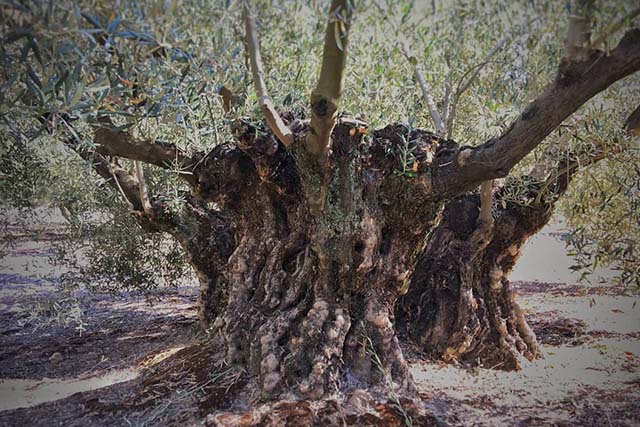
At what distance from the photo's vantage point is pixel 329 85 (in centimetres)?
363

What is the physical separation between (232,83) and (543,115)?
7.40ft

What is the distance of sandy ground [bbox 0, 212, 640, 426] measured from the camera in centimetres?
450

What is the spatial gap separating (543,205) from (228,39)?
13.3 ft

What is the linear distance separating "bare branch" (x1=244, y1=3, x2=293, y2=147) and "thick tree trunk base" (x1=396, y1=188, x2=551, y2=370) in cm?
271

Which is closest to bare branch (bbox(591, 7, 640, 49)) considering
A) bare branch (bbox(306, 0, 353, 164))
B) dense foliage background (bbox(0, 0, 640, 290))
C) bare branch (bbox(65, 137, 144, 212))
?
dense foliage background (bbox(0, 0, 640, 290))

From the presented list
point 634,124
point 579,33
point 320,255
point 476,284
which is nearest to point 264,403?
point 320,255

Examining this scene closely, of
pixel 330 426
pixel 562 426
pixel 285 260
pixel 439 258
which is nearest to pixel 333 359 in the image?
pixel 330 426

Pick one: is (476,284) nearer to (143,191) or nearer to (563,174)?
(563,174)

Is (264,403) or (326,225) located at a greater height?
(326,225)

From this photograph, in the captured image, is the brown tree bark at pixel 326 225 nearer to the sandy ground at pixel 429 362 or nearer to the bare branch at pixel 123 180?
the bare branch at pixel 123 180

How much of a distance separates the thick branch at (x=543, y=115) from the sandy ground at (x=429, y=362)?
1.81 m

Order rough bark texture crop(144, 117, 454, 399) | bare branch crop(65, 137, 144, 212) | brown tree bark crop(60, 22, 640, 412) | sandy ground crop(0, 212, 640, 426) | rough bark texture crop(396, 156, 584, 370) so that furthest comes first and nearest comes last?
bare branch crop(65, 137, 144, 212) → rough bark texture crop(396, 156, 584, 370) → sandy ground crop(0, 212, 640, 426) → rough bark texture crop(144, 117, 454, 399) → brown tree bark crop(60, 22, 640, 412)

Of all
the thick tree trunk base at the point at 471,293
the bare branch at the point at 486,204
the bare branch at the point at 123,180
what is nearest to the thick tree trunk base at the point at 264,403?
the thick tree trunk base at the point at 471,293

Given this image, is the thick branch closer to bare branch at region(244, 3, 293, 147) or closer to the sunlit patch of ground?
bare branch at region(244, 3, 293, 147)
